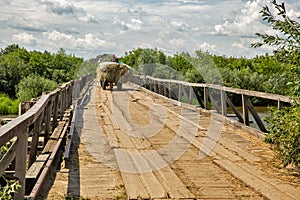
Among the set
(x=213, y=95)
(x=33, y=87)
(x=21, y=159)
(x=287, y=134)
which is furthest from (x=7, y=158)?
(x=33, y=87)

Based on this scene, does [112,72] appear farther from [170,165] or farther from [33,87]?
[33,87]

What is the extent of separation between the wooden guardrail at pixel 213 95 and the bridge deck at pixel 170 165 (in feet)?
2.05

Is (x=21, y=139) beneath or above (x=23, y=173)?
above

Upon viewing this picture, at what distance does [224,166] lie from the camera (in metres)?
6.12

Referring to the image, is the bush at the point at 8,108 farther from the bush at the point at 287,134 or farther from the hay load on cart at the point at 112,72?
the bush at the point at 287,134

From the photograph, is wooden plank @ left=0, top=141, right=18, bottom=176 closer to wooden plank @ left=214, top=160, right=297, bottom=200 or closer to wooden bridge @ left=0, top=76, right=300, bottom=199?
wooden bridge @ left=0, top=76, right=300, bottom=199

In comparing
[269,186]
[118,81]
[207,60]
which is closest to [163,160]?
[269,186]

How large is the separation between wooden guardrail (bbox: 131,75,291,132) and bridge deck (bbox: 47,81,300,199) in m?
0.63

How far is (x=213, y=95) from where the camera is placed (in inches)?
614

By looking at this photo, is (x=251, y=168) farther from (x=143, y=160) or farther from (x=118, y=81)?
(x=118, y=81)

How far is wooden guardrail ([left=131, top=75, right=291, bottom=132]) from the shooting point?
28.6 feet

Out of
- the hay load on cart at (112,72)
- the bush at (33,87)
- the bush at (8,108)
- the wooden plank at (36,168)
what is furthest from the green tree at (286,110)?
the bush at (33,87)

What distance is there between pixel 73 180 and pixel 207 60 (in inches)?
1496

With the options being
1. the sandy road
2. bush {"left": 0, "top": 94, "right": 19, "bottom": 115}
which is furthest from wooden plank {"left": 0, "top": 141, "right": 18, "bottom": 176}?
bush {"left": 0, "top": 94, "right": 19, "bottom": 115}
